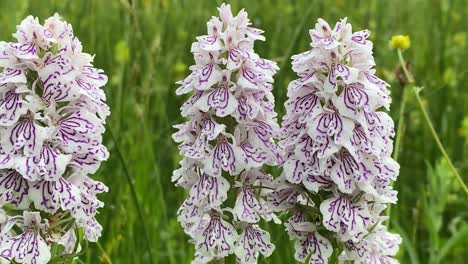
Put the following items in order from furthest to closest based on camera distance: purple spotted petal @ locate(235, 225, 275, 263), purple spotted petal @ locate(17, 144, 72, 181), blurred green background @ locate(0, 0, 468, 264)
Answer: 1. blurred green background @ locate(0, 0, 468, 264)
2. purple spotted petal @ locate(235, 225, 275, 263)
3. purple spotted petal @ locate(17, 144, 72, 181)

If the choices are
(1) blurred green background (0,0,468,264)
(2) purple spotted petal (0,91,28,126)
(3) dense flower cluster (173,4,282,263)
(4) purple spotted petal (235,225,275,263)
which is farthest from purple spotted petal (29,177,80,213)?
(1) blurred green background (0,0,468,264)

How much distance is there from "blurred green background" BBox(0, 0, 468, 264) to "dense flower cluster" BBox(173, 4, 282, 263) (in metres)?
0.29

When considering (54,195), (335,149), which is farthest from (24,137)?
(335,149)

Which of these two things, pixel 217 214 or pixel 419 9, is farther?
pixel 419 9

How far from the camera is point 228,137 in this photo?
206cm

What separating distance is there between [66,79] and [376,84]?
741 millimetres

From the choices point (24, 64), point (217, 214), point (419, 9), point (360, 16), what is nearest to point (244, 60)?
point (217, 214)

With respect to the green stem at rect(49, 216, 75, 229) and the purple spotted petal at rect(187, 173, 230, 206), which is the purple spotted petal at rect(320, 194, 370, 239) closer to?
the purple spotted petal at rect(187, 173, 230, 206)

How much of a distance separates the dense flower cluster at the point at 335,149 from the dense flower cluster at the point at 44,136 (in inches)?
18.3

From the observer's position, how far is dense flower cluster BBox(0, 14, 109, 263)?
1.90 metres

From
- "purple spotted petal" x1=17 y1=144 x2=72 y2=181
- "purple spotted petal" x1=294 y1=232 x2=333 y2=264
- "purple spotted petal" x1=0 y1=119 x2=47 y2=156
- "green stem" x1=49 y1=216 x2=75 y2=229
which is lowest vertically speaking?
"purple spotted petal" x1=294 y1=232 x2=333 y2=264

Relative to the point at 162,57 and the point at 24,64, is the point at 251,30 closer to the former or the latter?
the point at 24,64

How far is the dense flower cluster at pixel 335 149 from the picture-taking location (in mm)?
1989

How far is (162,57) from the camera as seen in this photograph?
535 cm
